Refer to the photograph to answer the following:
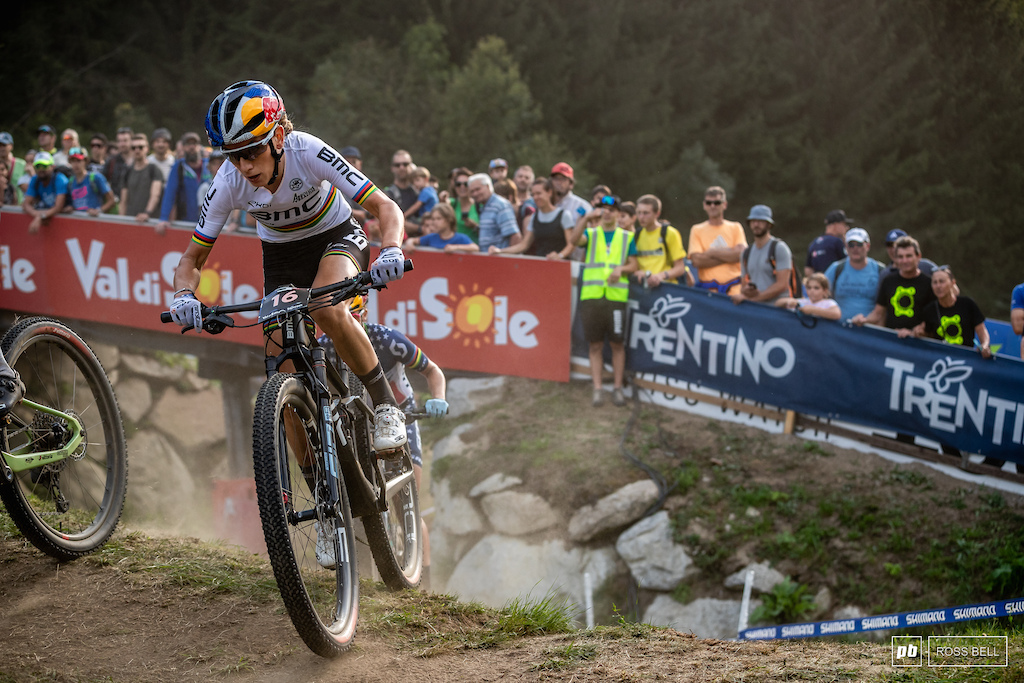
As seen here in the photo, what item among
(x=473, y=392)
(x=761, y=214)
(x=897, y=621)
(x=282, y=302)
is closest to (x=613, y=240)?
(x=761, y=214)

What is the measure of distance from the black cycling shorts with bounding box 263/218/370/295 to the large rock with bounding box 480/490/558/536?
21.2 feet

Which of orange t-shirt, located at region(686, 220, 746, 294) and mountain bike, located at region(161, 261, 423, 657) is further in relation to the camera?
orange t-shirt, located at region(686, 220, 746, 294)

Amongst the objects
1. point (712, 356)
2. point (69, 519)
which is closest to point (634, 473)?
point (712, 356)

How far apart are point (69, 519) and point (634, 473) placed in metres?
6.73

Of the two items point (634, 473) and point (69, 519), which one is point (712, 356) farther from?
point (69, 519)

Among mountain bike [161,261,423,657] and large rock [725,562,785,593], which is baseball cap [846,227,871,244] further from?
mountain bike [161,261,423,657]

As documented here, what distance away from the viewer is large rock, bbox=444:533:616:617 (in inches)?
A: 402

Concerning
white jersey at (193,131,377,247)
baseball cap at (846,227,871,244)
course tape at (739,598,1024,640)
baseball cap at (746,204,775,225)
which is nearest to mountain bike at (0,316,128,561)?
white jersey at (193,131,377,247)

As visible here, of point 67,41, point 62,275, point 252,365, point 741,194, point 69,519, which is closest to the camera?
point 69,519

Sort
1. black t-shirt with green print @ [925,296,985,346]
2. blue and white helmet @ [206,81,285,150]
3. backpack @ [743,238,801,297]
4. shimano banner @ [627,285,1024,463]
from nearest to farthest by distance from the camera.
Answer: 1. blue and white helmet @ [206,81,285,150]
2. shimano banner @ [627,285,1024,463]
3. black t-shirt with green print @ [925,296,985,346]
4. backpack @ [743,238,801,297]

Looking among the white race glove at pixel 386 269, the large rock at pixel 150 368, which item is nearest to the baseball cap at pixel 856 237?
the white race glove at pixel 386 269

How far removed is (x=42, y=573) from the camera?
184 inches

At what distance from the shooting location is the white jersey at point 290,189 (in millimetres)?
4477

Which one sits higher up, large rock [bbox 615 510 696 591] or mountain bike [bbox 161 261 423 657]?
mountain bike [bbox 161 261 423 657]
